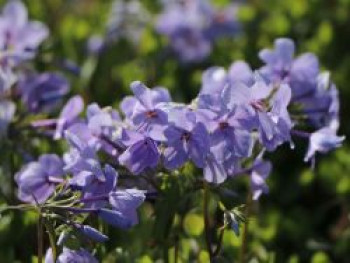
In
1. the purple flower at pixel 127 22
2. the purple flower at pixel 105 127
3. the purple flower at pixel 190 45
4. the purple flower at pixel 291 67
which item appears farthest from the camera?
the purple flower at pixel 127 22

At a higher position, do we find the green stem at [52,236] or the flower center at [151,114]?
the flower center at [151,114]

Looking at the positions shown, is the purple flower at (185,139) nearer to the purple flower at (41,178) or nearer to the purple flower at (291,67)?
the purple flower at (41,178)

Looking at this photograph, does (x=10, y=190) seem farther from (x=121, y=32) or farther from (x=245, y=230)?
(x=121, y=32)

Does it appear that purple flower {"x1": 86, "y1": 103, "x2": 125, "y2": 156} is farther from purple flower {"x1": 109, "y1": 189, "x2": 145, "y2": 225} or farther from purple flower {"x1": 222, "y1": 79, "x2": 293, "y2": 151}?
purple flower {"x1": 222, "y1": 79, "x2": 293, "y2": 151}

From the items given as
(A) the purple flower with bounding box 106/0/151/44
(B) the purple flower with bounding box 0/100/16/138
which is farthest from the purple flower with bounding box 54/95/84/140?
(A) the purple flower with bounding box 106/0/151/44

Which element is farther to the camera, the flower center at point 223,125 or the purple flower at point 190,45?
the purple flower at point 190,45

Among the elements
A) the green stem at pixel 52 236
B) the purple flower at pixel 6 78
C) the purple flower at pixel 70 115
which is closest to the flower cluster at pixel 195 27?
the purple flower at pixel 6 78

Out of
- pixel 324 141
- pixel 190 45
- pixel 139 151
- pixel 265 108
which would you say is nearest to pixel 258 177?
pixel 324 141
